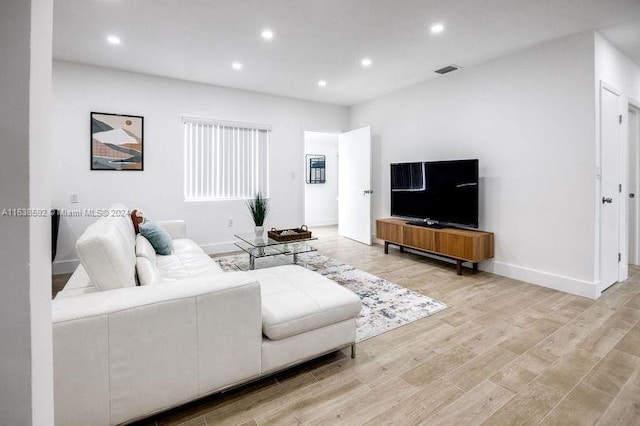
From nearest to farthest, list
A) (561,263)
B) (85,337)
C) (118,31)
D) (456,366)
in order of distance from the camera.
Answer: (85,337)
(456,366)
(118,31)
(561,263)

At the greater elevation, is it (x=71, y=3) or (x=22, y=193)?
(x=71, y=3)

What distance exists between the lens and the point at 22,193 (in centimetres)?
64

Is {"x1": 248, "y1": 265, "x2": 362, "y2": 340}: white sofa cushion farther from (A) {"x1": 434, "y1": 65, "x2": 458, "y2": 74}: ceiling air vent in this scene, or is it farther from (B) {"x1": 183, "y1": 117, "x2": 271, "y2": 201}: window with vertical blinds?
(A) {"x1": 434, "y1": 65, "x2": 458, "y2": 74}: ceiling air vent

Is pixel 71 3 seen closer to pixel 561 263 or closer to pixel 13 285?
pixel 13 285

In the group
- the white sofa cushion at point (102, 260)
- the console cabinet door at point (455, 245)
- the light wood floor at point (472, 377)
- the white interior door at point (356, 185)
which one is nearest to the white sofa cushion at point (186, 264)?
the white sofa cushion at point (102, 260)

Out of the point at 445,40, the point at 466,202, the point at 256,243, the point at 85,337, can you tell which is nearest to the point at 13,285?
the point at 85,337

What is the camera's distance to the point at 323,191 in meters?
8.06

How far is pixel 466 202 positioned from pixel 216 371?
10.9 feet

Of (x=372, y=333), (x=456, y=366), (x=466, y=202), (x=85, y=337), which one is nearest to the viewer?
(x=85, y=337)

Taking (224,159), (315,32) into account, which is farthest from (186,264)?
(224,159)

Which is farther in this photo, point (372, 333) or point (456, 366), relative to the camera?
point (372, 333)

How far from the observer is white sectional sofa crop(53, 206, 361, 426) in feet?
4.09

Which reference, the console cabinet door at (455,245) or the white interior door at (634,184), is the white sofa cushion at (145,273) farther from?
the white interior door at (634,184)

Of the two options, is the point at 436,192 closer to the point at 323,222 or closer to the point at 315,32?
the point at 315,32
